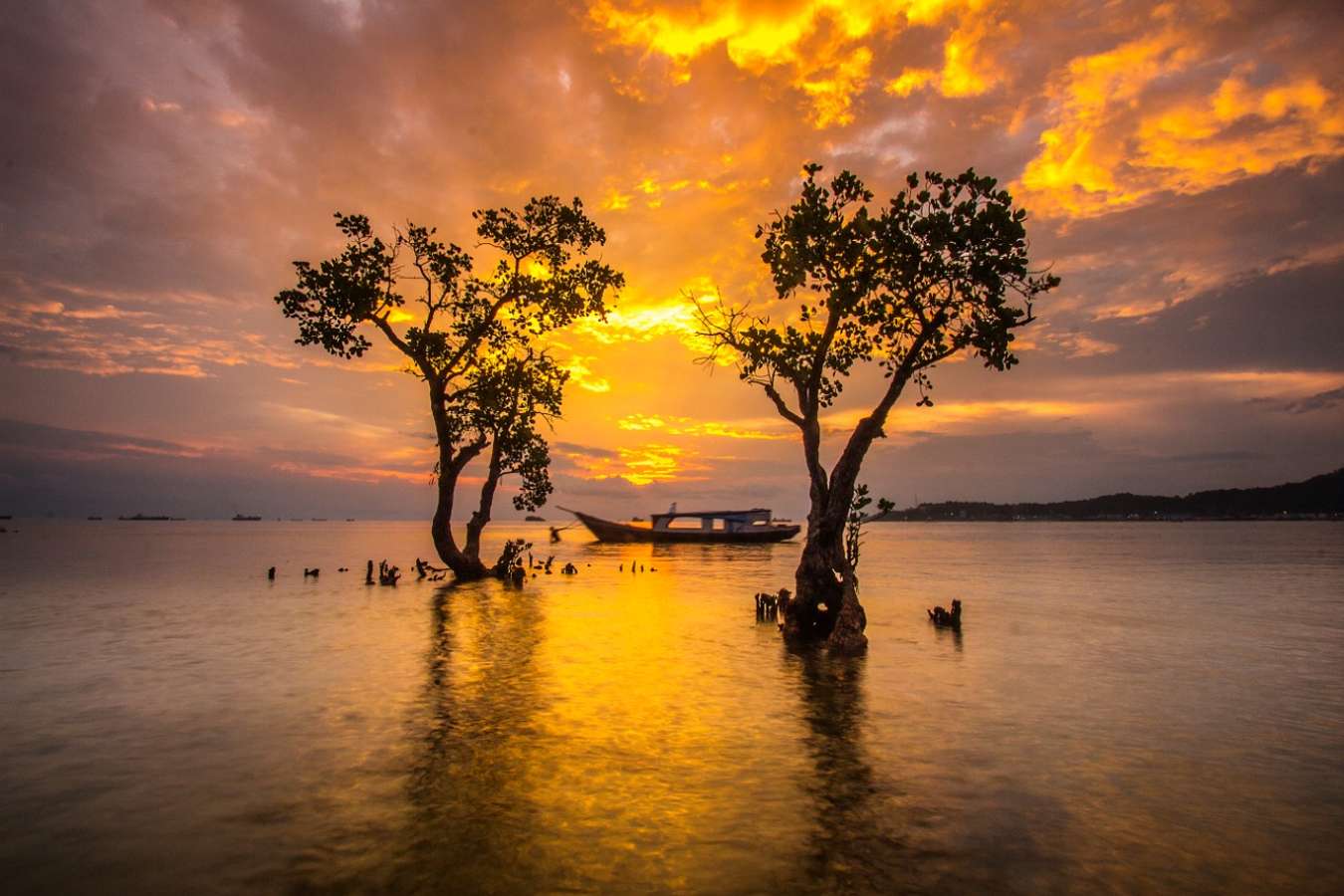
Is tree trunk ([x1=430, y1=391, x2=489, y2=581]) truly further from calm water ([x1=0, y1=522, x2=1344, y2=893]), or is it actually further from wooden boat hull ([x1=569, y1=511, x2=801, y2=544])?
wooden boat hull ([x1=569, y1=511, x2=801, y2=544])

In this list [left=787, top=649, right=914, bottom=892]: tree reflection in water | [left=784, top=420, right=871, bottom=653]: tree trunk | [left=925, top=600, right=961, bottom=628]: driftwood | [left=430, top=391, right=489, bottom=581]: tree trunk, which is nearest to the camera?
[left=787, top=649, right=914, bottom=892]: tree reflection in water

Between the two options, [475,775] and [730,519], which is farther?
[730,519]

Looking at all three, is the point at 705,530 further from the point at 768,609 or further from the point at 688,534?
the point at 768,609

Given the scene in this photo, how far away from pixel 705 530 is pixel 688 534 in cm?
373

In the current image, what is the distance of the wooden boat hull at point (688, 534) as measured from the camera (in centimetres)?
8962

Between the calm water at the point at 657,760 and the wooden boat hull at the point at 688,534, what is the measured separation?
65.2m

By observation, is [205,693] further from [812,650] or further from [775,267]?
[775,267]

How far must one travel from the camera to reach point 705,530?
9238 cm

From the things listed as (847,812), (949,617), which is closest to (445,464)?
(949,617)

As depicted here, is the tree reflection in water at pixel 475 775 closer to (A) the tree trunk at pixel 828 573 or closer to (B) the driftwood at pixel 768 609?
(A) the tree trunk at pixel 828 573

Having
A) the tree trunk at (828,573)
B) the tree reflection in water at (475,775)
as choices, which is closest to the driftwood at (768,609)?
the tree trunk at (828,573)

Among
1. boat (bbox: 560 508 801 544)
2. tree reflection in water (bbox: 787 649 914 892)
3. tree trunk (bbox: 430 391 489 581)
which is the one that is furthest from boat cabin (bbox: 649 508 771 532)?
tree reflection in water (bbox: 787 649 914 892)

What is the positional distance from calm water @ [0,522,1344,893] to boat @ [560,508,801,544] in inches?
2542

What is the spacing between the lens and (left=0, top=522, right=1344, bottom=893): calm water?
7082 millimetres
